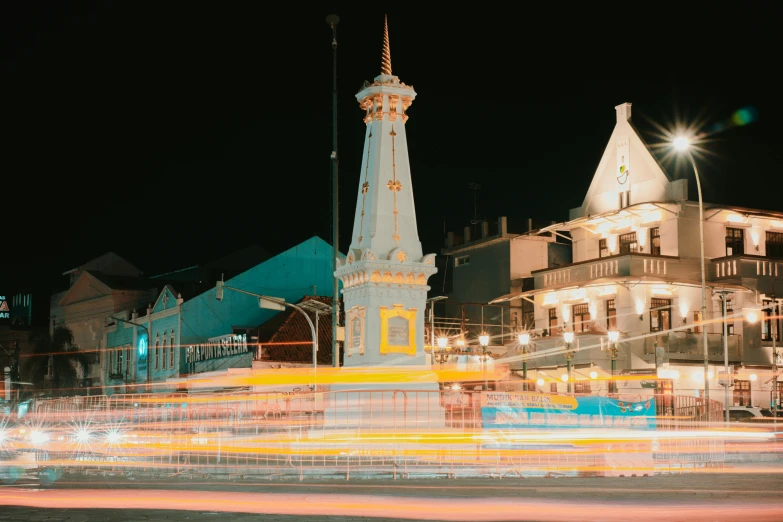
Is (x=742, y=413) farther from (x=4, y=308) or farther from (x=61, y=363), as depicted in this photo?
(x=4, y=308)

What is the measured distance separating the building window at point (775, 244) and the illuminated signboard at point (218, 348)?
81.4ft

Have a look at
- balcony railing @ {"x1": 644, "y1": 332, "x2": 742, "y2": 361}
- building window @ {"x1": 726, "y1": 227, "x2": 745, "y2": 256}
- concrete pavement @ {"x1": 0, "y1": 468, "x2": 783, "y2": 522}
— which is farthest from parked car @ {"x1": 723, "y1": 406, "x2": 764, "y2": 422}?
concrete pavement @ {"x1": 0, "y1": 468, "x2": 783, "y2": 522}

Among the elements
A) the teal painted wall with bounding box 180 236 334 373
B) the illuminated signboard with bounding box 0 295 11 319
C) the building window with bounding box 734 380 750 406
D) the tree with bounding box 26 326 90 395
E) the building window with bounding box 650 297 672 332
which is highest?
the illuminated signboard with bounding box 0 295 11 319

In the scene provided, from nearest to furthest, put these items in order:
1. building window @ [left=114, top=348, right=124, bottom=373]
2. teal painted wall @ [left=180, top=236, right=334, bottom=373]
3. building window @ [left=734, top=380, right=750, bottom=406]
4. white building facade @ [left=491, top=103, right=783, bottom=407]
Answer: white building facade @ [left=491, top=103, right=783, bottom=407]
building window @ [left=734, top=380, right=750, bottom=406]
teal painted wall @ [left=180, top=236, right=334, bottom=373]
building window @ [left=114, top=348, right=124, bottom=373]

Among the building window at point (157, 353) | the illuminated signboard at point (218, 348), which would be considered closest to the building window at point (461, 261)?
the illuminated signboard at point (218, 348)

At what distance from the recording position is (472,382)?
43.0m

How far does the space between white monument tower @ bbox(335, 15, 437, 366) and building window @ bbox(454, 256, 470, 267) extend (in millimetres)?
25448

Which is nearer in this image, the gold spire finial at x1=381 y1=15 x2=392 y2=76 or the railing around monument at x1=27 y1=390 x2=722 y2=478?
the railing around monument at x1=27 y1=390 x2=722 y2=478

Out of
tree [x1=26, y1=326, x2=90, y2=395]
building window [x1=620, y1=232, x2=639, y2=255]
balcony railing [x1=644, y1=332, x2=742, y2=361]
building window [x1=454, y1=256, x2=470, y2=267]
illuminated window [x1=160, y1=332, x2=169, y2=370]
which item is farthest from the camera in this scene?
tree [x1=26, y1=326, x2=90, y2=395]

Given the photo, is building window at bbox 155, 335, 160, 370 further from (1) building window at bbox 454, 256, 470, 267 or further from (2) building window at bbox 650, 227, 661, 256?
(2) building window at bbox 650, 227, 661, 256

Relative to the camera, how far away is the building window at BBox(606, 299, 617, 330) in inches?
1602

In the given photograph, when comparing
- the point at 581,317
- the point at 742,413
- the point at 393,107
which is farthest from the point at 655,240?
the point at 393,107

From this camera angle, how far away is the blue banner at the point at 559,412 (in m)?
18.7

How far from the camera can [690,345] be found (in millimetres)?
38375
